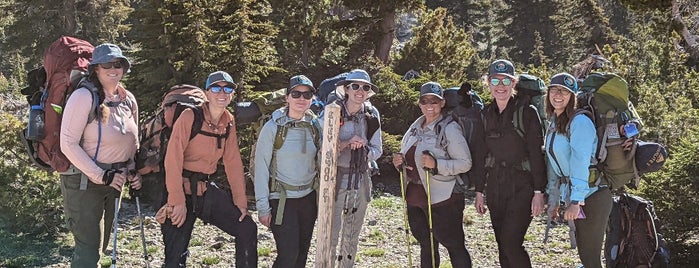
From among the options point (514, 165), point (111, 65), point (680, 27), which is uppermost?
point (680, 27)

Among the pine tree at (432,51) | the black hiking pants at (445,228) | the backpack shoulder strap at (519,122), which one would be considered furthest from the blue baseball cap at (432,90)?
the pine tree at (432,51)

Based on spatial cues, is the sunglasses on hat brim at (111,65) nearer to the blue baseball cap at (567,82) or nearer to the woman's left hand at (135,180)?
the woman's left hand at (135,180)

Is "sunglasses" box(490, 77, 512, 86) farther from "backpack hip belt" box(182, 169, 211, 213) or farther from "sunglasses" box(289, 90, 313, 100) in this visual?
"backpack hip belt" box(182, 169, 211, 213)

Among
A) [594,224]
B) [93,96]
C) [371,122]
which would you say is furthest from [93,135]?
[594,224]

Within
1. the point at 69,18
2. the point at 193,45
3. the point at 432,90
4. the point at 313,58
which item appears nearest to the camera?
the point at 432,90

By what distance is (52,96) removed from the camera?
16.0 ft

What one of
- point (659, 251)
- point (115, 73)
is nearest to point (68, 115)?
point (115, 73)

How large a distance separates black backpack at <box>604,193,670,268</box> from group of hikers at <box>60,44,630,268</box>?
971mm

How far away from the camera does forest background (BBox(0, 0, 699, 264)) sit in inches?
365

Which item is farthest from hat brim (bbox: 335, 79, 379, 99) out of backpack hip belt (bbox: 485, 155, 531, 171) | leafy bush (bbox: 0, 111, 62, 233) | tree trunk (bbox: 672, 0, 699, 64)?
tree trunk (bbox: 672, 0, 699, 64)

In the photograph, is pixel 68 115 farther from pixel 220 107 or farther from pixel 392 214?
pixel 392 214

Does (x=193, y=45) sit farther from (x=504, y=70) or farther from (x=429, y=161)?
(x=504, y=70)

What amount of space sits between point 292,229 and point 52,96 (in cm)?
226

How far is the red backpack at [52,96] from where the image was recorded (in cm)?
477
